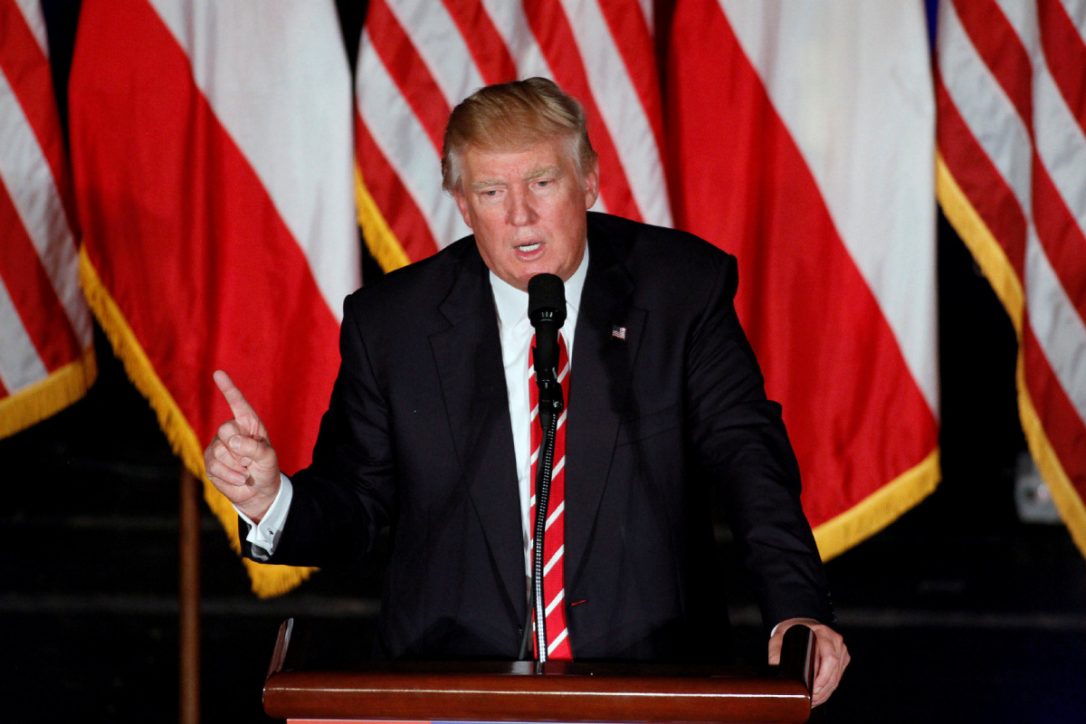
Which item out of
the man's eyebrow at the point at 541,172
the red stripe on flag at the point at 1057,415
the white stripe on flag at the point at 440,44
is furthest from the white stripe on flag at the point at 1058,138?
the man's eyebrow at the point at 541,172

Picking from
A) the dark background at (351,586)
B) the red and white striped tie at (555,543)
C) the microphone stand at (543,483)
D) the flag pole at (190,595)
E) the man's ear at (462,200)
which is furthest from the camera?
the dark background at (351,586)

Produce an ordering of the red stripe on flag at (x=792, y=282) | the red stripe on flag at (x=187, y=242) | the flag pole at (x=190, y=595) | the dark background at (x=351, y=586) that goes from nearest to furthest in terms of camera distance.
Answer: the red stripe on flag at (x=187, y=242), the red stripe on flag at (x=792, y=282), the flag pole at (x=190, y=595), the dark background at (x=351, y=586)

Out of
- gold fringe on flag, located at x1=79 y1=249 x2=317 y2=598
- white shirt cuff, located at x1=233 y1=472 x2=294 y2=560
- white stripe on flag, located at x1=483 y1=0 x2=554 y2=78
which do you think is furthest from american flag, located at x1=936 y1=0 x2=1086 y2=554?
white shirt cuff, located at x1=233 y1=472 x2=294 y2=560

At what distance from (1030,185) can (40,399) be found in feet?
7.65

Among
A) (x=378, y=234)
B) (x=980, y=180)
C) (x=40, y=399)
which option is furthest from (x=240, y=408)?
(x=980, y=180)

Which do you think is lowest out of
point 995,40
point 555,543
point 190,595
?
point 190,595

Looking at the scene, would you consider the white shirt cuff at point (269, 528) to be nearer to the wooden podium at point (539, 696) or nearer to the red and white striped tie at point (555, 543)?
the red and white striped tie at point (555, 543)

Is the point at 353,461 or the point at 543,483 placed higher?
the point at 543,483

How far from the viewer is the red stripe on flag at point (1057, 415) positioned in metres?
3.27

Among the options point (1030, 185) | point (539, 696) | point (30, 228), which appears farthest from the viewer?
point (1030, 185)

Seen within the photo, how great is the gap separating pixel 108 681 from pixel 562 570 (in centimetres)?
284

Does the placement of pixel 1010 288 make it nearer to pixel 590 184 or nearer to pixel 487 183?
pixel 590 184

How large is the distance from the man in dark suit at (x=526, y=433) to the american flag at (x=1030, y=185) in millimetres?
1383

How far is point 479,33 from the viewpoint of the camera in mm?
3234
